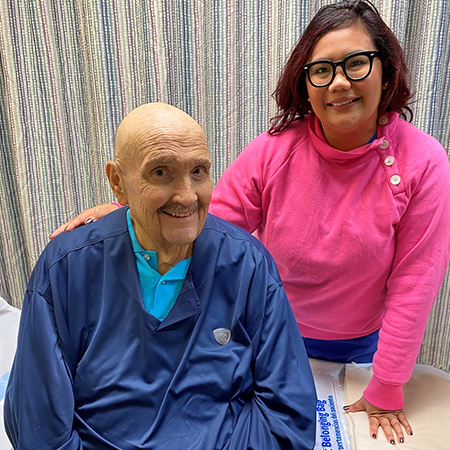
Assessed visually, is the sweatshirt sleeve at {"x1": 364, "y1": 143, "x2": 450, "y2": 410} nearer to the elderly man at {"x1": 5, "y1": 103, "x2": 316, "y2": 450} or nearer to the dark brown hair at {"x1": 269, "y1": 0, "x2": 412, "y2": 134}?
the dark brown hair at {"x1": 269, "y1": 0, "x2": 412, "y2": 134}

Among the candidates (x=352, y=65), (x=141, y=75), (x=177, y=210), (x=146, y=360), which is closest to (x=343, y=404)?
(x=146, y=360)

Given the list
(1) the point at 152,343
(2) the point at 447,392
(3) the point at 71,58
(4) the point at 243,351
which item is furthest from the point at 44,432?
(3) the point at 71,58

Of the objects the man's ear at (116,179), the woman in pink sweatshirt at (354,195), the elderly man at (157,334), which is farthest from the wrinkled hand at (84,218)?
the man's ear at (116,179)

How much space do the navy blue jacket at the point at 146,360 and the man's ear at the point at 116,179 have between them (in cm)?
8

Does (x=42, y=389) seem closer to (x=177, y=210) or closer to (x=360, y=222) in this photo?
(x=177, y=210)

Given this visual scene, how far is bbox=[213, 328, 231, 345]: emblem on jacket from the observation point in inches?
41.6

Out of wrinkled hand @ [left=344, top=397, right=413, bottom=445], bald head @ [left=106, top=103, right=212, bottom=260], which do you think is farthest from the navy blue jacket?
wrinkled hand @ [left=344, top=397, right=413, bottom=445]

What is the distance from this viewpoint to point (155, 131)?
0.91 meters

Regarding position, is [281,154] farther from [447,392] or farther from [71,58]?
[71,58]

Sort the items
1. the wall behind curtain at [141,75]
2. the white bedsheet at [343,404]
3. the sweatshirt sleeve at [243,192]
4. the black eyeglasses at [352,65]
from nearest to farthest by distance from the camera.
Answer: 1. the black eyeglasses at [352,65]
2. the white bedsheet at [343,404]
3. the sweatshirt sleeve at [243,192]
4. the wall behind curtain at [141,75]

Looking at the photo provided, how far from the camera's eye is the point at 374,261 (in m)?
1.29

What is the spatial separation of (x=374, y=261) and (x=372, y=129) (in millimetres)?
368

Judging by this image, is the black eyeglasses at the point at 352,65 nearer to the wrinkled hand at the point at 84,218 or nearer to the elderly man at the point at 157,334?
the elderly man at the point at 157,334

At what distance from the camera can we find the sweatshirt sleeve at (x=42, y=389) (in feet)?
3.15
